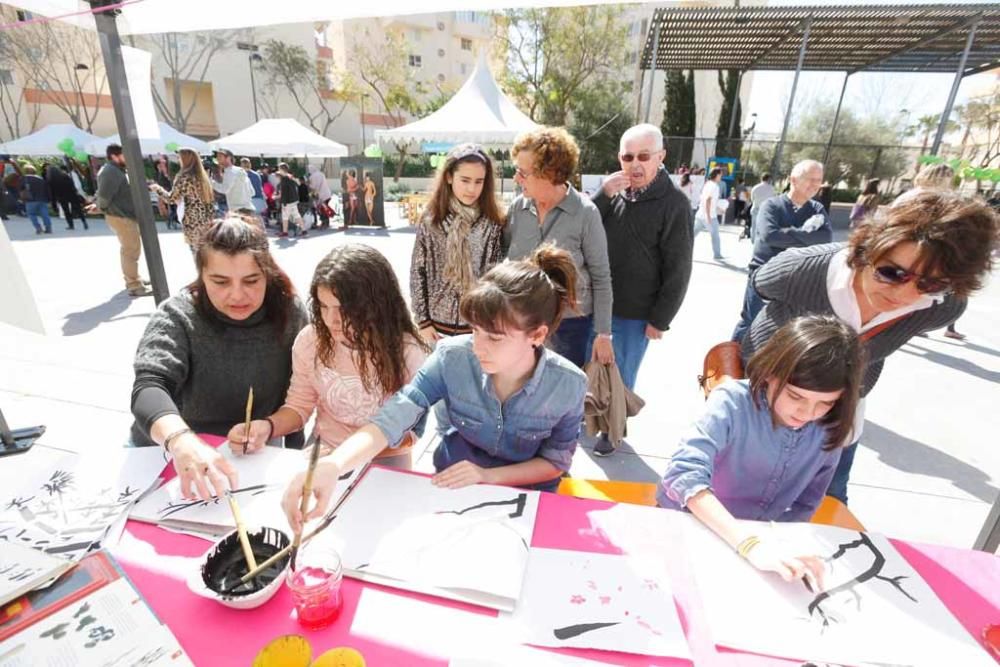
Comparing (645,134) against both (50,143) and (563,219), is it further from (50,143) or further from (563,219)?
(50,143)

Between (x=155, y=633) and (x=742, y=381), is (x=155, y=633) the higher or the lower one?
the lower one

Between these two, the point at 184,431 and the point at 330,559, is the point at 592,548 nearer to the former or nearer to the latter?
the point at 330,559

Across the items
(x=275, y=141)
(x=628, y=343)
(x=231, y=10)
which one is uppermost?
(x=231, y=10)

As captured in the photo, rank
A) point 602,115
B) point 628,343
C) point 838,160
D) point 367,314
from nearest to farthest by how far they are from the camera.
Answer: point 367,314
point 628,343
point 838,160
point 602,115

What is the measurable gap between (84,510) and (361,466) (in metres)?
0.59

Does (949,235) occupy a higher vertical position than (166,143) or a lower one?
higher

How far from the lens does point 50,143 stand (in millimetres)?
13898

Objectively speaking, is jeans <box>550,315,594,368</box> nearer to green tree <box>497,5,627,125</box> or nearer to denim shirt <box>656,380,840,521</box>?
denim shirt <box>656,380,840,521</box>

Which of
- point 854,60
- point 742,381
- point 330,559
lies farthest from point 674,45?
point 330,559

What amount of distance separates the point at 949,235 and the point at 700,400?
2.30 meters

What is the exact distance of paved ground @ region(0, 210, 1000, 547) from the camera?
2.40 metres

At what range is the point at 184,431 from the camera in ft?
4.02

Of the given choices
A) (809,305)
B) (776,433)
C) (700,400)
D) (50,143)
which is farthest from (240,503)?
(50,143)

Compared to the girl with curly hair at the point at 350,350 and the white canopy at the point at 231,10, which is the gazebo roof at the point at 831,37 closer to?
the white canopy at the point at 231,10
